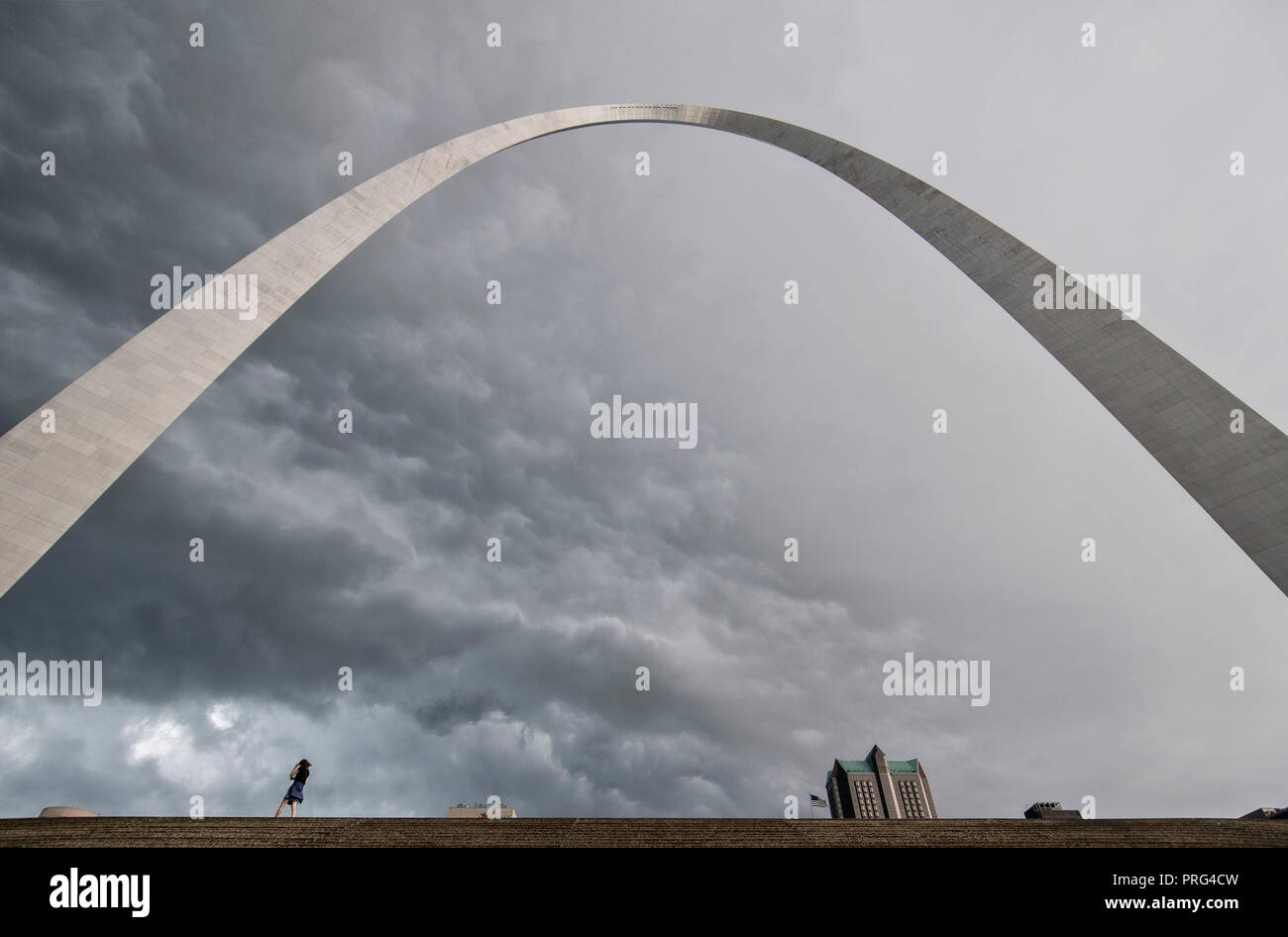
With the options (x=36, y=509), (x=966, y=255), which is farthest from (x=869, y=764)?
(x=36, y=509)

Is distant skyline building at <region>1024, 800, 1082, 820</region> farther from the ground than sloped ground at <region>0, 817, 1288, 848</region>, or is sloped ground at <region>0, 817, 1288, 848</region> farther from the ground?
sloped ground at <region>0, 817, 1288, 848</region>

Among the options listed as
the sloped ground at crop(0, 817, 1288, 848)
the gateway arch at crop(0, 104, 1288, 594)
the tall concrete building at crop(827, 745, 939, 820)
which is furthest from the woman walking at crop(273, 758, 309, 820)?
the tall concrete building at crop(827, 745, 939, 820)

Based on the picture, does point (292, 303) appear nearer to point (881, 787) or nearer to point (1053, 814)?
point (1053, 814)

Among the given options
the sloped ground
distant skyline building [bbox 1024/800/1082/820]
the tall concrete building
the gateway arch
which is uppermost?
the gateway arch

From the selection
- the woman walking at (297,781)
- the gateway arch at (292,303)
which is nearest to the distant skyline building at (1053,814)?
the gateway arch at (292,303)

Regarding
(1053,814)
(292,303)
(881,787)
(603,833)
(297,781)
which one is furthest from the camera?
(881,787)

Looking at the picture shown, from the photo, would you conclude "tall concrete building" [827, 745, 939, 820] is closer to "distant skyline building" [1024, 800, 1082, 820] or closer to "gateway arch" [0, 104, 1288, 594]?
"distant skyline building" [1024, 800, 1082, 820]

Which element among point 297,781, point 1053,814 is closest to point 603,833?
point 297,781
